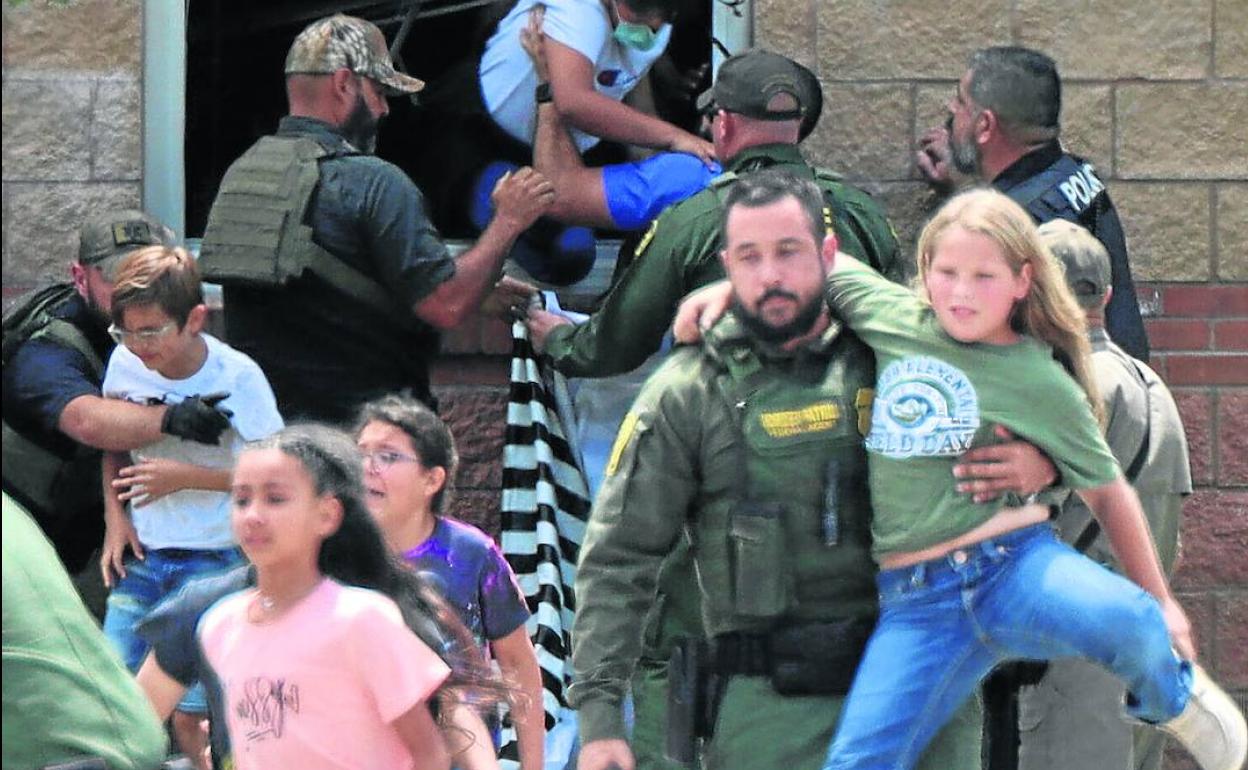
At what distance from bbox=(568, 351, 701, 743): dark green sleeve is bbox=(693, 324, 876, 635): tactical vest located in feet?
0.28

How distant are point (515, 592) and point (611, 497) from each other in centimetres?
81

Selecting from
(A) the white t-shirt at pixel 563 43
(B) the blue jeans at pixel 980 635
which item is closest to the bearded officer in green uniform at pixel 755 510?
(B) the blue jeans at pixel 980 635

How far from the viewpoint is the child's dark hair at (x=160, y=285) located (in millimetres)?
6359

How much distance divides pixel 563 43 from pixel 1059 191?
1410 millimetres

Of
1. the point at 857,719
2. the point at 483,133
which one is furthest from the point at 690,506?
the point at 483,133

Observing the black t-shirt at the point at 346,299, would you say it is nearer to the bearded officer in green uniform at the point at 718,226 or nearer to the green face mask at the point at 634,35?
the bearded officer in green uniform at the point at 718,226

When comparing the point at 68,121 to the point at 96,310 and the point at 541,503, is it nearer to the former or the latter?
the point at 96,310

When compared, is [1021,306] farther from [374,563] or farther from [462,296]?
[462,296]

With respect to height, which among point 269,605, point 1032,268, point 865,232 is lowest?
point 269,605

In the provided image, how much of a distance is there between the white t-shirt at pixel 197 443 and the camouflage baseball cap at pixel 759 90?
1327 millimetres

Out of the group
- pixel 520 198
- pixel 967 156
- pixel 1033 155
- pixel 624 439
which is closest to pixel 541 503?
pixel 520 198

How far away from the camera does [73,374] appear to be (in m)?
6.56

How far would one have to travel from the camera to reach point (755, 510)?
16.7 feet

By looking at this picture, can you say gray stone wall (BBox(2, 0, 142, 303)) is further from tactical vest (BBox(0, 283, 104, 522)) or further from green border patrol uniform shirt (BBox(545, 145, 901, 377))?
green border patrol uniform shirt (BBox(545, 145, 901, 377))
